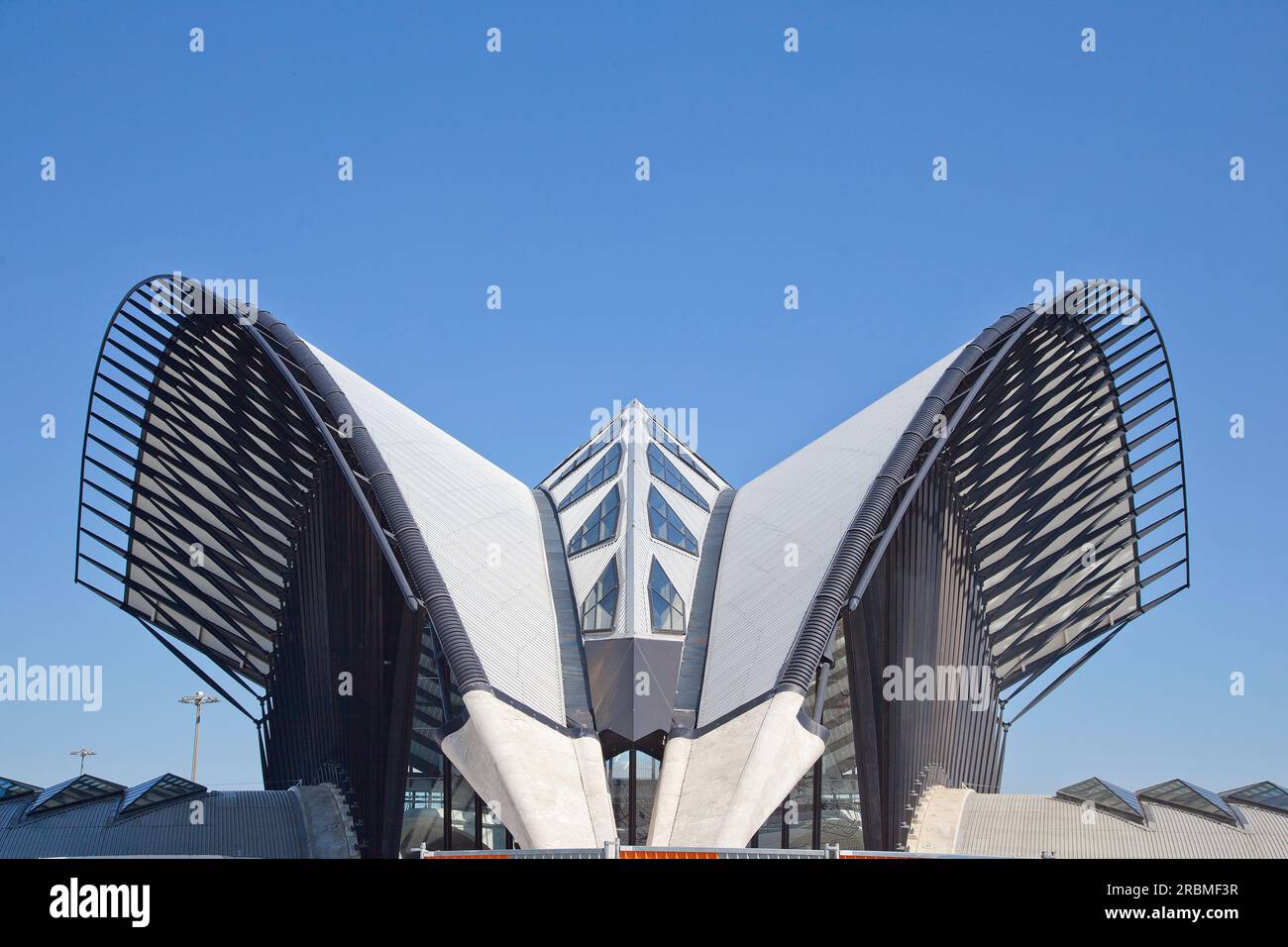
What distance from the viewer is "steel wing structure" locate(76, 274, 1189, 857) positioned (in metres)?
31.0

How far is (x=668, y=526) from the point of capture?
4325 cm

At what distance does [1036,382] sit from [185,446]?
93.3ft

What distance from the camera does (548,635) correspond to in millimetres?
36500

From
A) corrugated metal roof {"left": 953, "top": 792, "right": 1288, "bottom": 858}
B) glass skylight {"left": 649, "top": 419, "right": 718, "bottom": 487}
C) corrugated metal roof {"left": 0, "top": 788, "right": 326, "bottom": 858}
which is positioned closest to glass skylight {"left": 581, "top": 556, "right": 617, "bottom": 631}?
corrugated metal roof {"left": 0, "top": 788, "right": 326, "bottom": 858}

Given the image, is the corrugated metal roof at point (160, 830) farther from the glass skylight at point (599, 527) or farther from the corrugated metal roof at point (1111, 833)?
the corrugated metal roof at point (1111, 833)

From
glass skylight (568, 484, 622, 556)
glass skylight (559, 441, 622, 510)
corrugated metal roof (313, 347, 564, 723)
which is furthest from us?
glass skylight (559, 441, 622, 510)

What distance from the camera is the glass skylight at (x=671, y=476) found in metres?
46.8

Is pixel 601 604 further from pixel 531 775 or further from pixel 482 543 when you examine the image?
pixel 531 775

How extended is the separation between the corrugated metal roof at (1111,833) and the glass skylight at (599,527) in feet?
45.9

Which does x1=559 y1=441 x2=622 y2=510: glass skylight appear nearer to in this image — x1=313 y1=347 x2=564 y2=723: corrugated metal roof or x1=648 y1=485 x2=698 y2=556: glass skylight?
x1=313 y1=347 x2=564 y2=723: corrugated metal roof

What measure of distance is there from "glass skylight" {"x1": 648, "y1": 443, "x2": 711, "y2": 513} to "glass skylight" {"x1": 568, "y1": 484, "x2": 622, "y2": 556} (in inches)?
117
